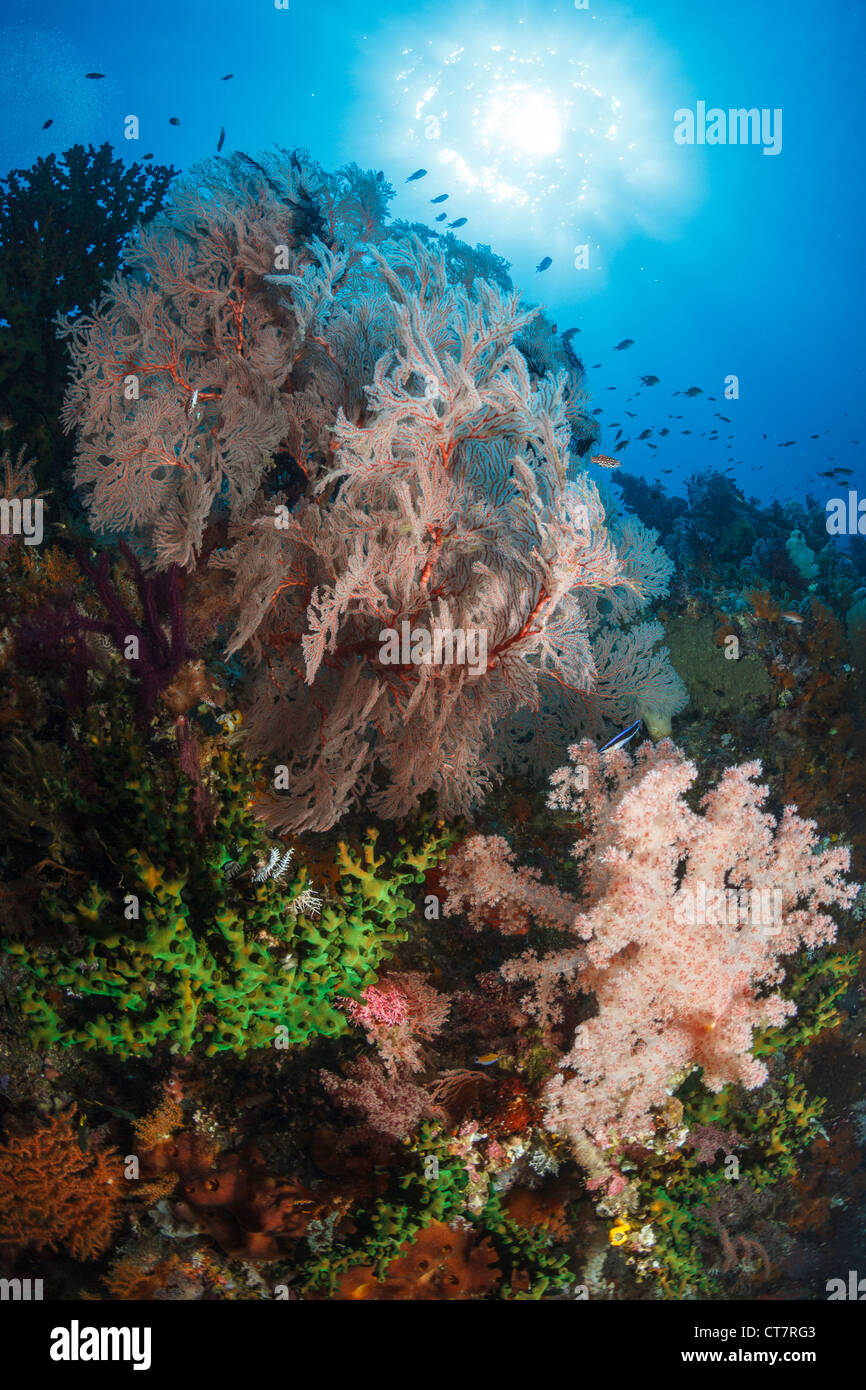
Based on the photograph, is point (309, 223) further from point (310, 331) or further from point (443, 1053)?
point (443, 1053)

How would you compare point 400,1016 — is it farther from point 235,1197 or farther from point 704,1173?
point 704,1173

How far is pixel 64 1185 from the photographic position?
12.8ft

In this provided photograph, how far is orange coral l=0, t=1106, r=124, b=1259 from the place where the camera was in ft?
12.8

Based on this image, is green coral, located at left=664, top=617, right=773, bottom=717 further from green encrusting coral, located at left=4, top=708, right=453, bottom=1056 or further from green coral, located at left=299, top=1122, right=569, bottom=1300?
green coral, located at left=299, top=1122, right=569, bottom=1300

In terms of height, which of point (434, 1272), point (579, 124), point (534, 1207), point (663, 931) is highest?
point (579, 124)

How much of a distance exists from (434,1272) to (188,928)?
2.81m

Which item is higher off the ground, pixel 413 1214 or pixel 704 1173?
pixel 413 1214

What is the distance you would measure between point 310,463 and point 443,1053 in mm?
4327

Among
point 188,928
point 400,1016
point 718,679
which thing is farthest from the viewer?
point 718,679

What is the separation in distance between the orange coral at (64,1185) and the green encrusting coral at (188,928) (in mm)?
803

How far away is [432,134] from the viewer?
28750 millimetres

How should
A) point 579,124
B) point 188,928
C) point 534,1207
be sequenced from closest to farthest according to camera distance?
point 188,928
point 534,1207
point 579,124

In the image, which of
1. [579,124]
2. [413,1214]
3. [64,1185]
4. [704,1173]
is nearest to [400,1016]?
[413,1214]
